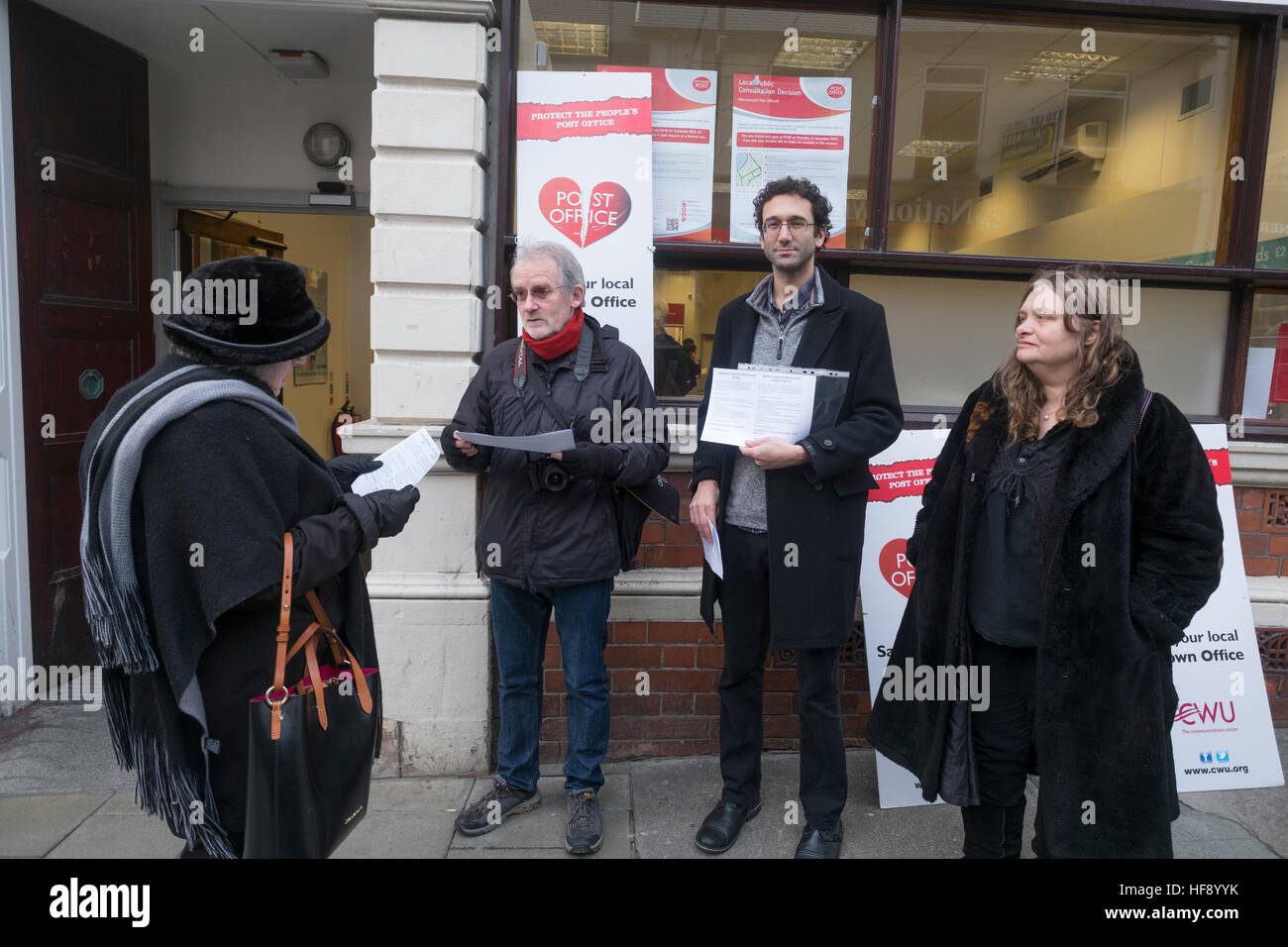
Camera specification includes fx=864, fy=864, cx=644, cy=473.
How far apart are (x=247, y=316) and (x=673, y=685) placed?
2530 millimetres

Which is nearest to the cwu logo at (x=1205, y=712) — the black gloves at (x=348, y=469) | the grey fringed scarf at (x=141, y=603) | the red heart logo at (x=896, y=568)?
the red heart logo at (x=896, y=568)

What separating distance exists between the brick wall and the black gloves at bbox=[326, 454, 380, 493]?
1574 mm

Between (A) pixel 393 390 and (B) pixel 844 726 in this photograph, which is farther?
(B) pixel 844 726

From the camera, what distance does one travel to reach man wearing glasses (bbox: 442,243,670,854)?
9.92ft

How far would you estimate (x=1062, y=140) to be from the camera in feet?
13.9

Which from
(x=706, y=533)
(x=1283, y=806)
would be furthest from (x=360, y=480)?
(x=1283, y=806)

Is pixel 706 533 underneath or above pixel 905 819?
Answer: above

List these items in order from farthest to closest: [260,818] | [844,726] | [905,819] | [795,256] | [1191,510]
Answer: [844,726], [905,819], [795,256], [1191,510], [260,818]

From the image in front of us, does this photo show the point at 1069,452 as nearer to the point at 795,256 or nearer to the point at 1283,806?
the point at 795,256

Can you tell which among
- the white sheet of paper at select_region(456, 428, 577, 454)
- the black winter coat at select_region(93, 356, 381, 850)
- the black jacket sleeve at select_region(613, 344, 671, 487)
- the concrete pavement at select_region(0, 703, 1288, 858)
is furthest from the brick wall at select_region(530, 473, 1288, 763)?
the black winter coat at select_region(93, 356, 381, 850)

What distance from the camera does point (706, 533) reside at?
10.2 ft

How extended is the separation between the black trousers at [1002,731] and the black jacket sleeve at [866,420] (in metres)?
0.68

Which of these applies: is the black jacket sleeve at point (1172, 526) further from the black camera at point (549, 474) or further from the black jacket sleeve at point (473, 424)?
the black jacket sleeve at point (473, 424)

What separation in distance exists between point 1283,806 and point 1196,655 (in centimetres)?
73
